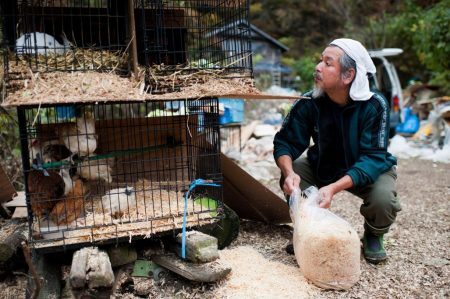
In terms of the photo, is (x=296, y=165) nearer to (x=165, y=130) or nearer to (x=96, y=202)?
(x=165, y=130)

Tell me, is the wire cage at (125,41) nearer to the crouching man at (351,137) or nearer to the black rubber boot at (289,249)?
the crouching man at (351,137)

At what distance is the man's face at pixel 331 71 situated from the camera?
10.6ft

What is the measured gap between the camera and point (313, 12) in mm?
23141

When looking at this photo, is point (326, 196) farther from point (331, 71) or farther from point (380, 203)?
point (331, 71)

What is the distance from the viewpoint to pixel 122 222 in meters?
3.08

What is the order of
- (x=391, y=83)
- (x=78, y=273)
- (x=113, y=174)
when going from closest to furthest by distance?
(x=78, y=273)
(x=113, y=174)
(x=391, y=83)

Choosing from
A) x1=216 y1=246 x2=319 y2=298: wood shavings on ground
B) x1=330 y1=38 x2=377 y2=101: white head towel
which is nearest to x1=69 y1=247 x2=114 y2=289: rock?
x1=216 y1=246 x2=319 y2=298: wood shavings on ground

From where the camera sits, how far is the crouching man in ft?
10.5

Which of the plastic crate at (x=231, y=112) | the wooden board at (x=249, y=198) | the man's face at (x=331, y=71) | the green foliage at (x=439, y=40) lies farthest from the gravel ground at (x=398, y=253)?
the green foliage at (x=439, y=40)

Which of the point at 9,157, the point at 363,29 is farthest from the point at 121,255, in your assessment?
the point at 363,29

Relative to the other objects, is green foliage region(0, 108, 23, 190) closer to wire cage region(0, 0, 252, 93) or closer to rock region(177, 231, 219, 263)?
wire cage region(0, 0, 252, 93)

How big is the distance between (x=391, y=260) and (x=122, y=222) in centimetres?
190

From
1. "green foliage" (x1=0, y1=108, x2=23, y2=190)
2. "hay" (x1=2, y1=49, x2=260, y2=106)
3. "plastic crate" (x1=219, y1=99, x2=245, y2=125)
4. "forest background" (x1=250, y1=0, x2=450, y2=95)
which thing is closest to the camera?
"hay" (x1=2, y1=49, x2=260, y2=106)

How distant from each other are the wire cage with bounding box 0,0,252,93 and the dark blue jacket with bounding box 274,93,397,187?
1.80 ft
